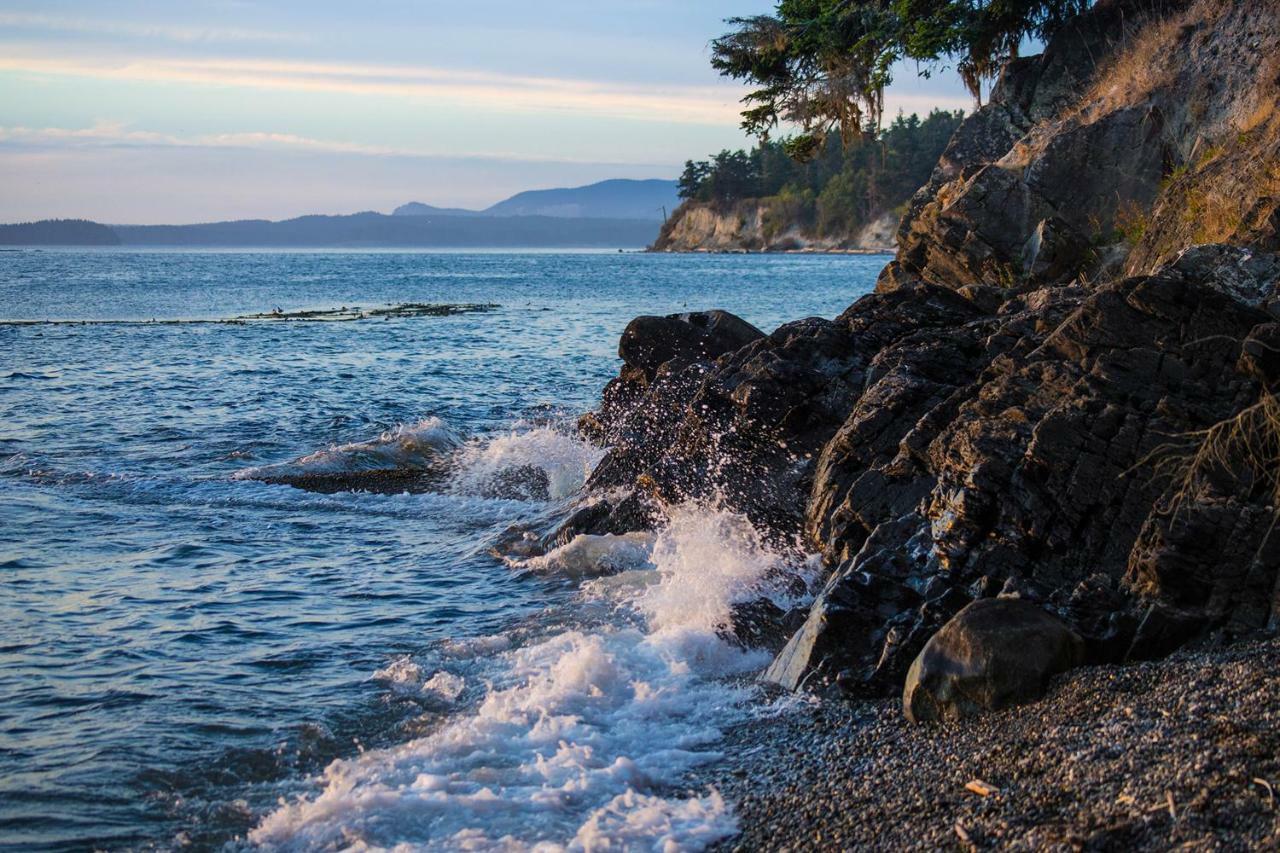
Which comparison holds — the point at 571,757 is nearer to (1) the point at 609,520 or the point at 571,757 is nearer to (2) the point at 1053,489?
Answer: (2) the point at 1053,489

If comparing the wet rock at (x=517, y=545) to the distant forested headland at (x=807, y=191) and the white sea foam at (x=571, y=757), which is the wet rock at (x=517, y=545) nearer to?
the white sea foam at (x=571, y=757)

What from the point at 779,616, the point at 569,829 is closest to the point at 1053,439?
the point at 779,616

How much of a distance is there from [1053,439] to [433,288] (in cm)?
7597

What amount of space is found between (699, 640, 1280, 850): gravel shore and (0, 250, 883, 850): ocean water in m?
0.49

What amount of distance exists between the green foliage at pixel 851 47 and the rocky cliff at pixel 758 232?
364ft

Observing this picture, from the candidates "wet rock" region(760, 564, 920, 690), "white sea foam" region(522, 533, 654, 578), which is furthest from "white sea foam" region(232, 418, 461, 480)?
"wet rock" region(760, 564, 920, 690)

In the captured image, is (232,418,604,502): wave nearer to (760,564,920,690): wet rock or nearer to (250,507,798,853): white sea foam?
(250,507,798,853): white sea foam

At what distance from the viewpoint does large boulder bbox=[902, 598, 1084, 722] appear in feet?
23.2

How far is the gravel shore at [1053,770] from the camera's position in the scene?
17.0 feet

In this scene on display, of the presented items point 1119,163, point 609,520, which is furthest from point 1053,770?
point 1119,163

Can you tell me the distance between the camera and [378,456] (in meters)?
17.8

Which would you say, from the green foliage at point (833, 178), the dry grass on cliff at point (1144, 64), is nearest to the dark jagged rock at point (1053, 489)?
the dry grass on cliff at point (1144, 64)

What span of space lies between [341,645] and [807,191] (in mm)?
144177

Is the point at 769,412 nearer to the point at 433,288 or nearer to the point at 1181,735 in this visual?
the point at 1181,735
